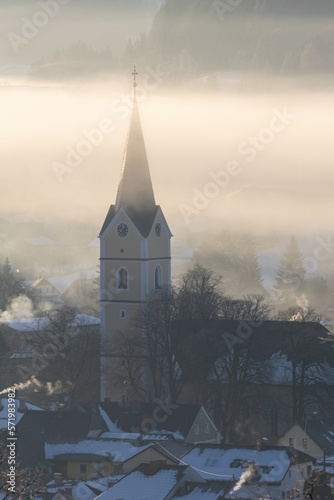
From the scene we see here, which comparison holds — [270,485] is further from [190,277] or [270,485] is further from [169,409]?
[190,277]

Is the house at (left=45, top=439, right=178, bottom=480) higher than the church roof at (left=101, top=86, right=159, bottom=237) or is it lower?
lower

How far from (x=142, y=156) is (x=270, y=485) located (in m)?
41.2

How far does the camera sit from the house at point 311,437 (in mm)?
69000

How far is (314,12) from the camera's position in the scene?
176 m

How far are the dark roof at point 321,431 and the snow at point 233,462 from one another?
718cm

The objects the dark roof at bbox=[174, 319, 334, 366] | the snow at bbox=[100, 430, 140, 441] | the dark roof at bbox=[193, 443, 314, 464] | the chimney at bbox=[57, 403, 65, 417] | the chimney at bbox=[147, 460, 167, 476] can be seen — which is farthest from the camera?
the dark roof at bbox=[174, 319, 334, 366]

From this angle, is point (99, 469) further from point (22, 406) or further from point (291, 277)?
point (291, 277)

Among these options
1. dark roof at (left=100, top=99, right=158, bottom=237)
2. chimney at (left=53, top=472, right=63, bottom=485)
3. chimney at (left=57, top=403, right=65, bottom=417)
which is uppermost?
dark roof at (left=100, top=99, right=158, bottom=237)

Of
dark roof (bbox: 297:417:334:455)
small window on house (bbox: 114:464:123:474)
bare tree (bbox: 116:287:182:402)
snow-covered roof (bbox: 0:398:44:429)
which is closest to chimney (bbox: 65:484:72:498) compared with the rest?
small window on house (bbox: 114:464:123:474)

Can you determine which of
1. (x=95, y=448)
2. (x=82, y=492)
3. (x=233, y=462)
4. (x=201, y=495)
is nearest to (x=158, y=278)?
(x=95, y=448)

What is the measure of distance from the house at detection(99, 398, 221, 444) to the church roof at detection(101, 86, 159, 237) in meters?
16.7

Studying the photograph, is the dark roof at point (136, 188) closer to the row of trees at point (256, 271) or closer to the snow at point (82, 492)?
the snow at point (82, 492)

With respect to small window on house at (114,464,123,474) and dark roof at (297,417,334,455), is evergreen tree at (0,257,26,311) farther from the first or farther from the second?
small window on house at (114,464,123,474)

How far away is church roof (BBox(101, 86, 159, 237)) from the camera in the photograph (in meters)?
90.5
